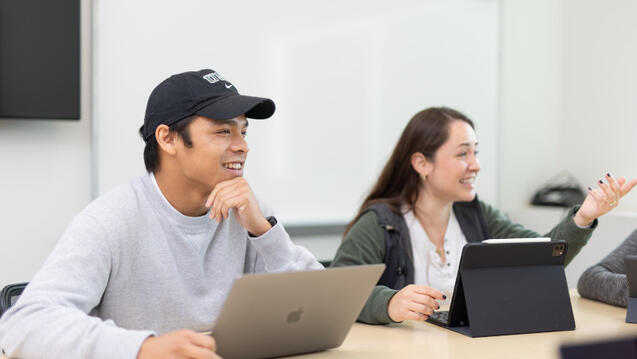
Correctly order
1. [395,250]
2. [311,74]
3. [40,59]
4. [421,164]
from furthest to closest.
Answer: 1. [311,74]
2. [40,59]
3. [421,164]
4. [395,250]

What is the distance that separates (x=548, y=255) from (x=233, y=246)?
77 cm

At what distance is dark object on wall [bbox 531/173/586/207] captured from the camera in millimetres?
3895

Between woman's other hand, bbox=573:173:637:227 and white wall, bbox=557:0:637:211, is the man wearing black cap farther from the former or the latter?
white wall, bbox=557:0:637:211

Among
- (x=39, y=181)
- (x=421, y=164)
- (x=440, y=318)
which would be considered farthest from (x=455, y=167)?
(x=39, y=181)

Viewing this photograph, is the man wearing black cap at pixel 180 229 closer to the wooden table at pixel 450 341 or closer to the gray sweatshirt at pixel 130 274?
the gray sweatshirt at pixel 130 274

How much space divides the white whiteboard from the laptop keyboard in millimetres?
1776

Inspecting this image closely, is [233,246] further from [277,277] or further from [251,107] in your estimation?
[277,277]

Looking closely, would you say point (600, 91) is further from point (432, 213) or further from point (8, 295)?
point (8, 295)

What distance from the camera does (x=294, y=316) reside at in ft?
4.32

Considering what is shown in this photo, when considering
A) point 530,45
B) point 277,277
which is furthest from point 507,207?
point 277,277

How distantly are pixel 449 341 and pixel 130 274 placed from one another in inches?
28.4

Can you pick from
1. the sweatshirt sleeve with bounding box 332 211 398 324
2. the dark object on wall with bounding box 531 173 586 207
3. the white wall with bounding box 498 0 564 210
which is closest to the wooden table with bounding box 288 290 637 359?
the sweatshirt sleeve with bounding box 332 211 398 324

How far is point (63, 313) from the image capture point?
1.23 m

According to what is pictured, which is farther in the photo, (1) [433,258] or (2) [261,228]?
(1) [433,258]
